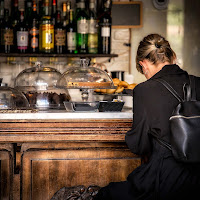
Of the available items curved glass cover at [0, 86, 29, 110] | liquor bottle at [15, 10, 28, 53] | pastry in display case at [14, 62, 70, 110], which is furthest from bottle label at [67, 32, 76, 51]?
curved glass cover at [0, 86, 29, 110]

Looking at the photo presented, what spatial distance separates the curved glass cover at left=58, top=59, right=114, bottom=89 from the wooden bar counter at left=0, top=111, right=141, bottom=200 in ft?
0.70

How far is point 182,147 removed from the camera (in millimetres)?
1466

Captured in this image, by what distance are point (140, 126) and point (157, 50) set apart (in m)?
0.43

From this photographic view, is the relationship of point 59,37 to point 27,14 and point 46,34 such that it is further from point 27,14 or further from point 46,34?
point 27,14

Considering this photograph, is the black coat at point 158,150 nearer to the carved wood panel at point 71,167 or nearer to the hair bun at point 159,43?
the hair bun at point 159,43

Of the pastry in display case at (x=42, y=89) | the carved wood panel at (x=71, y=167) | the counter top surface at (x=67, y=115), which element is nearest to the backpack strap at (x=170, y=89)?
the counter top surface at (x=67, y=115)

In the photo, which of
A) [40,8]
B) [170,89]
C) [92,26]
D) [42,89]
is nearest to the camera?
[170,89]

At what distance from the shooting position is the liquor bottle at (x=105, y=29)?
→ 126 inches

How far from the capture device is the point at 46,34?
10.5ft

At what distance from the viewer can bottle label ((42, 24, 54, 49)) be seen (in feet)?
10.5

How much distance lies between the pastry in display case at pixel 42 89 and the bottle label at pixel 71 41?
37.9 inches

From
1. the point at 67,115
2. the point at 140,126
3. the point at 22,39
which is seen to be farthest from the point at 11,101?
the point at 22,39

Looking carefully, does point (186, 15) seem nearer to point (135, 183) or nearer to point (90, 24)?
point (90, 24)

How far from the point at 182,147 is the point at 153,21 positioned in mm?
2388
